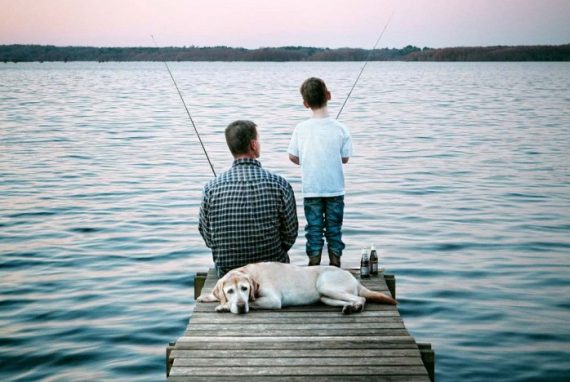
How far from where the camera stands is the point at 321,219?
6.49 m

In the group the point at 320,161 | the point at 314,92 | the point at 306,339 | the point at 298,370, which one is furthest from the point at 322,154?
the point at 298,370

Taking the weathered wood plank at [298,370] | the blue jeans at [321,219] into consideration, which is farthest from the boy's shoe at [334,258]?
the weathered wood plank at [298,370]

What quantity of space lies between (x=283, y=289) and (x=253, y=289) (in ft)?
0.75

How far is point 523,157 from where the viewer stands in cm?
2033

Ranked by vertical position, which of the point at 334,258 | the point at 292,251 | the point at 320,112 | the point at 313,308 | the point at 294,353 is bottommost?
the point at 292,251

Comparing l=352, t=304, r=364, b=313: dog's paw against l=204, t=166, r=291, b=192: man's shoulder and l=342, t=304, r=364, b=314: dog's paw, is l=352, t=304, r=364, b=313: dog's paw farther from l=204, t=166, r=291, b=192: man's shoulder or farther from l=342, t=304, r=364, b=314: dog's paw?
l=204, t=166, r=291, b=192: man's shoulder

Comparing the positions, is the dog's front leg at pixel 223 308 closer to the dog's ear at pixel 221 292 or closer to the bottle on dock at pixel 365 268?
the dog's ear at pixel 221 292

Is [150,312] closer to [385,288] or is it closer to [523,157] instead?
[385,288]

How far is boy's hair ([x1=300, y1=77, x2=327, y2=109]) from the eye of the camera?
6188mm

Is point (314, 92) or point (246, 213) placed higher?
point (314, 92)

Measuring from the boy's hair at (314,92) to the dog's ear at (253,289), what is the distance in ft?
5.81

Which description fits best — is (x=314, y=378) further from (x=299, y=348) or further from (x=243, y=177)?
(x=243, y=177)

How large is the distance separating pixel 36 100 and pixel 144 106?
263 inches

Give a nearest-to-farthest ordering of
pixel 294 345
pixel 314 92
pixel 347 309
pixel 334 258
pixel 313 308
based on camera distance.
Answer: pixel 294 345 → pixel 347 309 → pixel 313 308 → pixel 314 92 → pixel 334 258
